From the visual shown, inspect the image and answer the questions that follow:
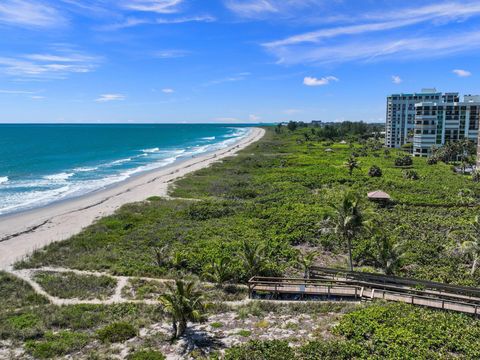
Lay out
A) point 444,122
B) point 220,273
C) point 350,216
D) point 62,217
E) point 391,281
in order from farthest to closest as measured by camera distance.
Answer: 1. point 444,122
2. point 62,217
3. point 220,273
4. point 350,216
5. point 391,281

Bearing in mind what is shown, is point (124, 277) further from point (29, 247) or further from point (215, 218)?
point (215, 218)

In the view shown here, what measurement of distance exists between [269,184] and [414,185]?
21834 millimetres

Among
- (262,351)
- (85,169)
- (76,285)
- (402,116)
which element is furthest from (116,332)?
(402,116)

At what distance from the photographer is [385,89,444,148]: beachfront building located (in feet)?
444

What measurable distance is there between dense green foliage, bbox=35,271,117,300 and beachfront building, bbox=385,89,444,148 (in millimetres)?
126974

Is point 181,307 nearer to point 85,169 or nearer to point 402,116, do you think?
point 85,169

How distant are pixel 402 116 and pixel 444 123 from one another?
36177mm

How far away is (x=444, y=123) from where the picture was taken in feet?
332

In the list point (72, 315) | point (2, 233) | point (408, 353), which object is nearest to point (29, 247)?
point (2, 233)

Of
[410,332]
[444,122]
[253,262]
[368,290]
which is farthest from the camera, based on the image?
[444,122]

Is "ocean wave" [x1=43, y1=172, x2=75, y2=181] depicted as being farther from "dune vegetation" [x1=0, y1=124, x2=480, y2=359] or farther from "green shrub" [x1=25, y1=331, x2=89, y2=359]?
"green shrub" [x1=25, y1=331, x2=89, y2=359]

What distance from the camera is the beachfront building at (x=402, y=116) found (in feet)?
444

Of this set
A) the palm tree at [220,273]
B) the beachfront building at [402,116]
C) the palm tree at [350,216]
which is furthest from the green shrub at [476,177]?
the beachfront building at [402,116]

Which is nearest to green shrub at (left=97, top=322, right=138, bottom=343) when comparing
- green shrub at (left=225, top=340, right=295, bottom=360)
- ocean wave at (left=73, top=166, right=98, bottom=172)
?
green shrub at (left=225, top=340, right=295, bottom=360)
